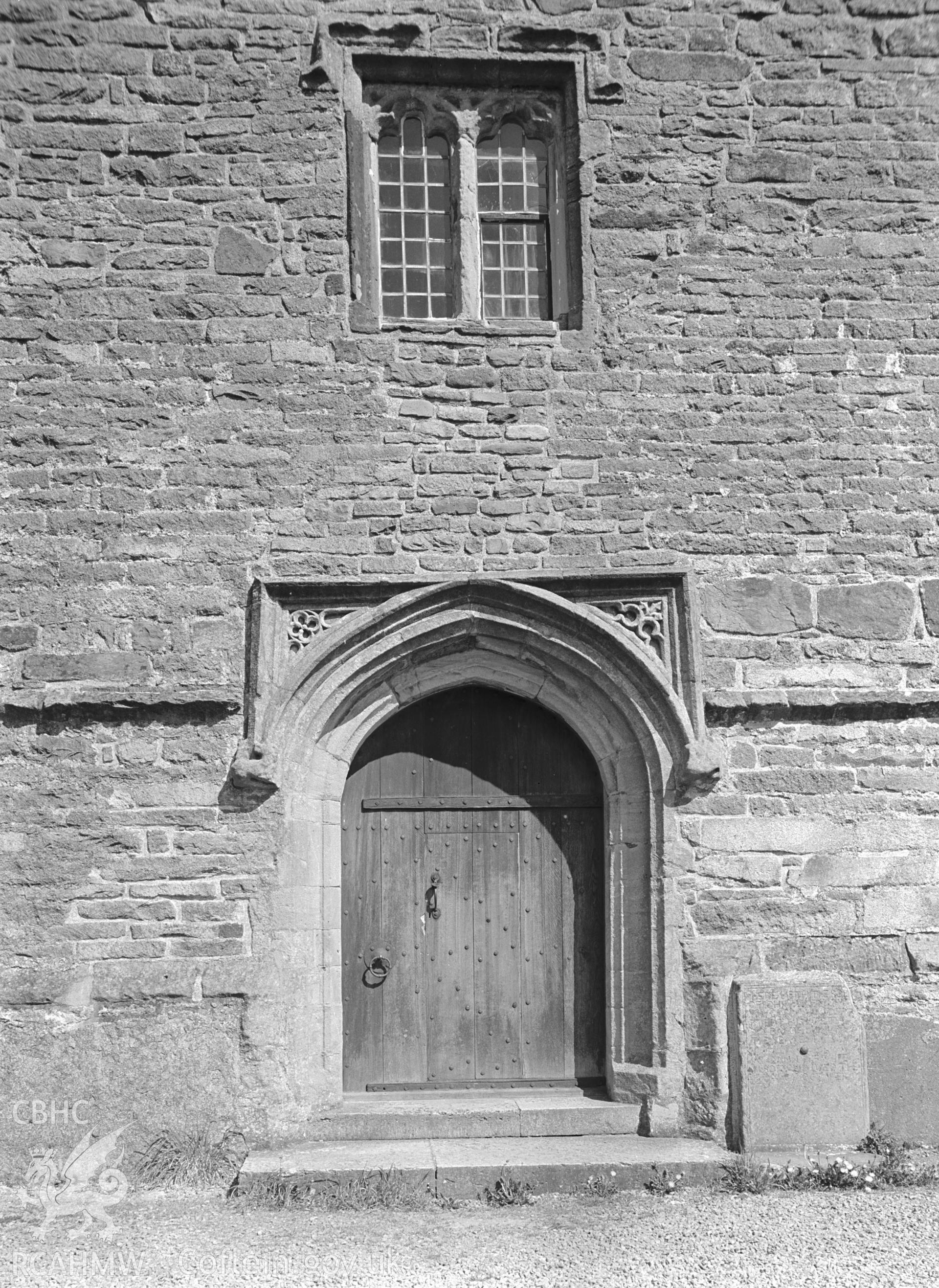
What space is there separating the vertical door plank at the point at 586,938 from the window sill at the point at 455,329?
2.42 m

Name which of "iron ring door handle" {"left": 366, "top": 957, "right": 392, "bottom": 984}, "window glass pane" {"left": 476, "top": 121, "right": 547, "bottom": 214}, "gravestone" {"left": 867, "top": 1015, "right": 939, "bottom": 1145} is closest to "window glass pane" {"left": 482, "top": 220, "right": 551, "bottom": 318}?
"window glass pane" {"left": 476, "top": 121, "right": 547, "bottom": 214}

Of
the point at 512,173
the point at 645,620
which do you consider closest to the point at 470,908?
the point at 645,620

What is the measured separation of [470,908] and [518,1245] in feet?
5.66

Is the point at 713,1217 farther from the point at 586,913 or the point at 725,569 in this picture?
the point at 725,569

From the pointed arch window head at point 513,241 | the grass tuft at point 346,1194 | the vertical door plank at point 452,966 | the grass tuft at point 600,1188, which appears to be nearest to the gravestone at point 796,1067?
the grass tuft at point 600,1188

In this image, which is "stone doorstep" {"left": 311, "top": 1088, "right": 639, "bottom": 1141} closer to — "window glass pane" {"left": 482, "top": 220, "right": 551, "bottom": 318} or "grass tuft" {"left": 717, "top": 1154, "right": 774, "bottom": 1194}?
"grass tuft" {"left": 717, "top": 1154, "right": 774, "bottom": 1194}

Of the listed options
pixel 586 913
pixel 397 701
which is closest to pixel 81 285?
pixel 397 701

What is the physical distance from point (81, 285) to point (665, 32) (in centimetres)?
325

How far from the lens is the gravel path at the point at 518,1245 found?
14.0 ft

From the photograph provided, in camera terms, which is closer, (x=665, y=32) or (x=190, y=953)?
(x=190, y=953)

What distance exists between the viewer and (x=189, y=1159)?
206 inches

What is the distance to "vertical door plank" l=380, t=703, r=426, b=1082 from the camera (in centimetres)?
589

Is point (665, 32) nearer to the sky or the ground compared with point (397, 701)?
nearer to the sky

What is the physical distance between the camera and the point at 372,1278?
425cm
